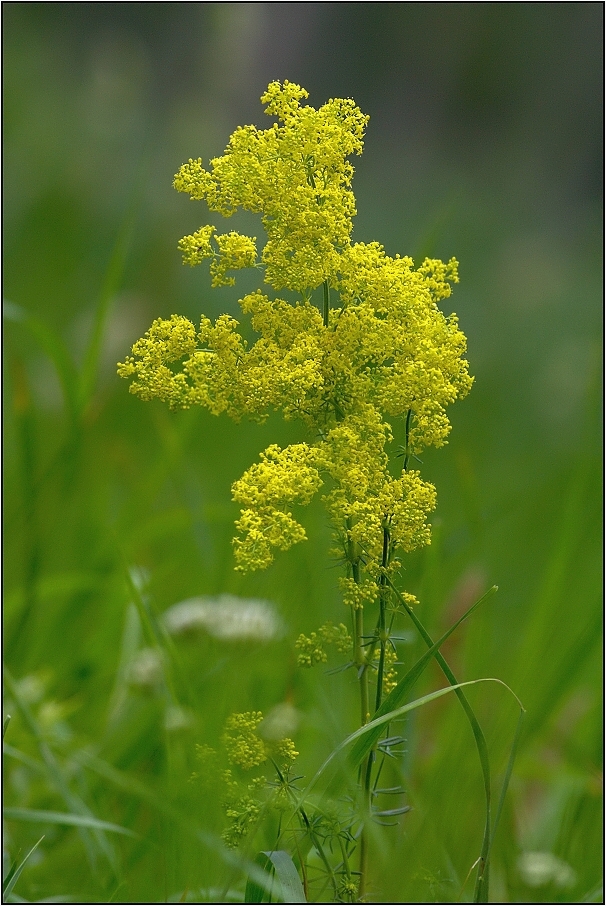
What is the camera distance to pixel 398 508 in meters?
0.59

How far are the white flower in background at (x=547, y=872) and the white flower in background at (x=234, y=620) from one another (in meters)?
0.35

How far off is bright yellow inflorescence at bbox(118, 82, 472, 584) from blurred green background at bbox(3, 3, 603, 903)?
9.8 inches

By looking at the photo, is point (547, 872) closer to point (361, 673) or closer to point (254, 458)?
point (361, 673)

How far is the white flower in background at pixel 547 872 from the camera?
88cm

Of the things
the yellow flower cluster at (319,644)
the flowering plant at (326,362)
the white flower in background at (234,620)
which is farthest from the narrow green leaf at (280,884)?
the white flower in background at (234,620)

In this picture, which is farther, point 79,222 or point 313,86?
point 313,86

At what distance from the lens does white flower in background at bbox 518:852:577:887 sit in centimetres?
88

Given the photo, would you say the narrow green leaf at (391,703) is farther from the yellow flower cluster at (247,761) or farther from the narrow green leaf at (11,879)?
the narrow green leaf at (11,879)

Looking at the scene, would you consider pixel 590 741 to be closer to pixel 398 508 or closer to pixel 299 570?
pixel 299 570

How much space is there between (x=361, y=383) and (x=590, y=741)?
3.16 ft

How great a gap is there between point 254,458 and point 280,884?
4.24 feet

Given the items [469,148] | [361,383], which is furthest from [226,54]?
[469,148]

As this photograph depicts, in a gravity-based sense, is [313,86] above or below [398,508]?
above

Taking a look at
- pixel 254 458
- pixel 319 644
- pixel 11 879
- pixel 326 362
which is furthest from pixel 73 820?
pixel 254 458
